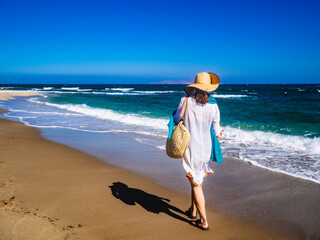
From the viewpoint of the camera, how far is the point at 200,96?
9.36 feet

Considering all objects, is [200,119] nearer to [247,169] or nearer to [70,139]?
[247,169]

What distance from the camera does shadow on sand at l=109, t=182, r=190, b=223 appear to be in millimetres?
3465

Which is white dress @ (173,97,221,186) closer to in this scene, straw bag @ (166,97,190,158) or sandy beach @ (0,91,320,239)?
straw bag @ (166,97,190,158)

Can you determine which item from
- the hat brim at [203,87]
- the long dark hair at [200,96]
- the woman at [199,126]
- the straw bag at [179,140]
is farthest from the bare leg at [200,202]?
the hat brim at [203,87]

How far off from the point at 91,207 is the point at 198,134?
1.71 meters

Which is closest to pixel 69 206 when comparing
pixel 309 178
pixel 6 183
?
pixel 6 183

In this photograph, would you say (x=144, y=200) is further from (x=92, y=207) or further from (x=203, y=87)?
(x=203, y=87)

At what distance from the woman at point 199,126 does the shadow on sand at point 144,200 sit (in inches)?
22.1

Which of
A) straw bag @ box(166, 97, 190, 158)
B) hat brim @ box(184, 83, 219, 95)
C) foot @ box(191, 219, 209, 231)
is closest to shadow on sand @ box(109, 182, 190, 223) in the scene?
foot @ box(191, 219, 209, 231)

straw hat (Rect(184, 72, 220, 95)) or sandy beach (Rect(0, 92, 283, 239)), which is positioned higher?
straw hat (Rect(184, 72, 220, 95))

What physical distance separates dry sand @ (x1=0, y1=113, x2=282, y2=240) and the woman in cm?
43

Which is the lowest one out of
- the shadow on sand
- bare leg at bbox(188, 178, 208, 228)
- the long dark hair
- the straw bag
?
the shadow on sand

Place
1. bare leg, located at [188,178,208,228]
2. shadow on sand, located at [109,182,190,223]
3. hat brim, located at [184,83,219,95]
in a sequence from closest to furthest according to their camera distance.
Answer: hat brim, located at [184,83,219,95], bare leg, located at [188,178,208,228], shadow on sand, located at [109,182,190,223]

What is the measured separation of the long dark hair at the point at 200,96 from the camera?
2.84 meters
